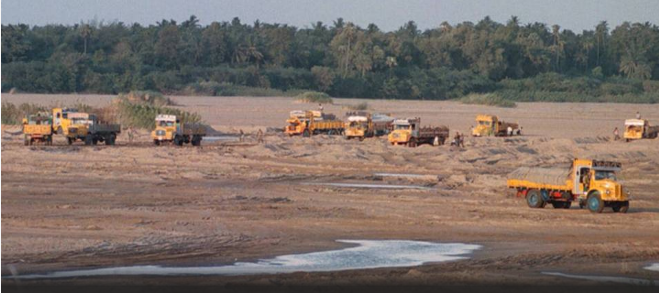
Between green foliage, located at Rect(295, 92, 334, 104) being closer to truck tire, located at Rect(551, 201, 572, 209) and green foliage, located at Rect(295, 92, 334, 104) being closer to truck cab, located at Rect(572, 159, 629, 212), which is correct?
truck tire, located at Rect(551, 201, 572, 209)

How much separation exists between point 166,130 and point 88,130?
2.77 metres

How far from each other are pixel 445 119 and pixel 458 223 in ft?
164

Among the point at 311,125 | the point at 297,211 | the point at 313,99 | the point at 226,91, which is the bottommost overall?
the point at 297,211

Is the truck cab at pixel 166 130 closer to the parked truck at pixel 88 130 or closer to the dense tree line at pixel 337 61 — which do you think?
the parked truck at pixel 88 130

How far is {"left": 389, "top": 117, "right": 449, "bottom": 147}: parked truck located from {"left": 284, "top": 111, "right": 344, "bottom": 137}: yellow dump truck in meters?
6.73

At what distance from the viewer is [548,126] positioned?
67.2 meters

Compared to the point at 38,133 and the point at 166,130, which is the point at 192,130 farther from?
the point at 38,133

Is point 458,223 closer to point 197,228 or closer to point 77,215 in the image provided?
point 197,228

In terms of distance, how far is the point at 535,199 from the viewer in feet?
82.5

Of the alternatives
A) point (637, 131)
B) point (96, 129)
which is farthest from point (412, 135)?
point (637, 131)

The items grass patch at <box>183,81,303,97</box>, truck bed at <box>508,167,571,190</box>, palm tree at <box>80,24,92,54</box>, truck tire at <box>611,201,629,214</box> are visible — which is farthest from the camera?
palm tree at <box>80,24,92,54</box>

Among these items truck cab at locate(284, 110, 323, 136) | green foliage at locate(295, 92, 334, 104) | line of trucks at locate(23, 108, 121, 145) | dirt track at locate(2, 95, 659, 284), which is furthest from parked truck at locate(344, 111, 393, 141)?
green foliage at locate(295, 92, 334, 104)

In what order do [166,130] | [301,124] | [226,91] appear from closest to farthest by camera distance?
[166,130]
[301,124]
[226,91]

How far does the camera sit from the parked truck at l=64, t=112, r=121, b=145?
4553 cm
